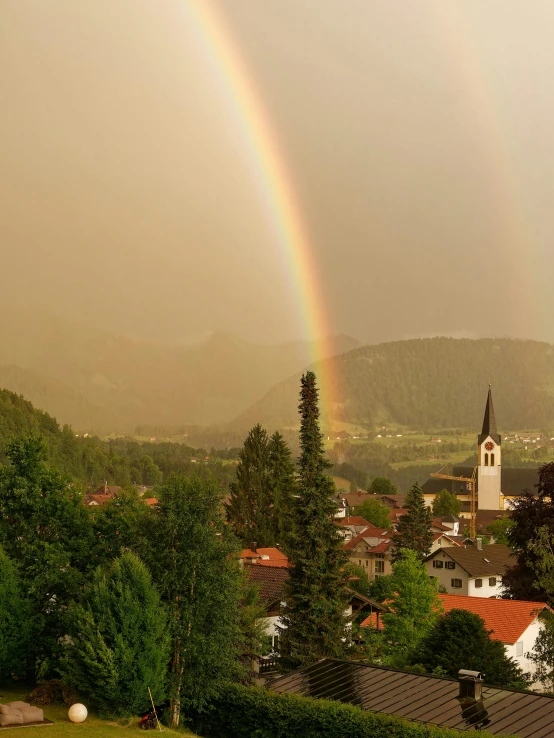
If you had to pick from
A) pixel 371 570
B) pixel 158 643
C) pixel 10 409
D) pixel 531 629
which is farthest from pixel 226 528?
pixel 10 409

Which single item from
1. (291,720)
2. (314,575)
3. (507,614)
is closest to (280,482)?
(507,614)

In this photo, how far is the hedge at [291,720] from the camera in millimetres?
23516

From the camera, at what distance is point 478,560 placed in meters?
75.2

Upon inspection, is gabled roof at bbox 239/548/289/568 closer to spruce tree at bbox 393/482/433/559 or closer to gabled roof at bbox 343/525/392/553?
spruce tree at bbox 393/482/433/559

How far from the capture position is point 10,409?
7426 inches

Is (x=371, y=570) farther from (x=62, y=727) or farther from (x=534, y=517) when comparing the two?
(x=62, y=727)

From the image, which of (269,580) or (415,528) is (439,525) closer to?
(415,528)

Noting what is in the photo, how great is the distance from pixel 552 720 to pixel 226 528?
12760mm

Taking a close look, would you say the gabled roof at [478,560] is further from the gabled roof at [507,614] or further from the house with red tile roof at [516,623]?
the house with red tile roof at [516,623]

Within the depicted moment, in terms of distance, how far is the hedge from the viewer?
2352 centimetres

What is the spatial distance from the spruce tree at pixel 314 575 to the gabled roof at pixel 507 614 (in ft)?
22.5

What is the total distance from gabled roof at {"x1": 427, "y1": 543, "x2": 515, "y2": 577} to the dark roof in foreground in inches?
1722

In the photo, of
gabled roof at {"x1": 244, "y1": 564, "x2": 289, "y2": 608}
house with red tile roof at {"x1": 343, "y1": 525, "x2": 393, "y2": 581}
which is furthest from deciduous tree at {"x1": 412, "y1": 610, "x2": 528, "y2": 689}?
house with red tile roof at {"x1": 343, "y1": 525, "x2": 393, "y2": 581}

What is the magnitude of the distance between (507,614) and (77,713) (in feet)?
83.8
